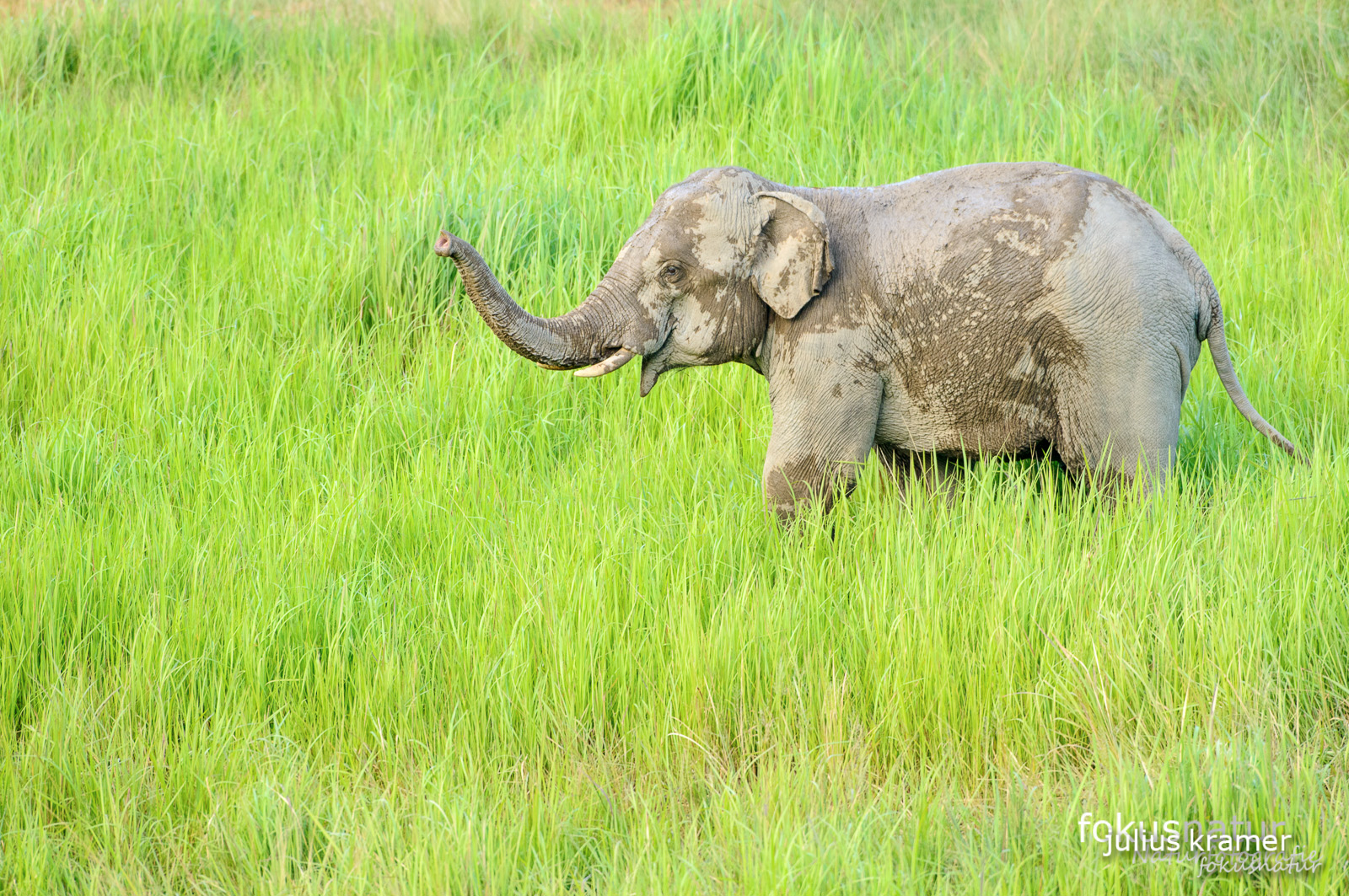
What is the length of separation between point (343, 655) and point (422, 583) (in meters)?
0.31

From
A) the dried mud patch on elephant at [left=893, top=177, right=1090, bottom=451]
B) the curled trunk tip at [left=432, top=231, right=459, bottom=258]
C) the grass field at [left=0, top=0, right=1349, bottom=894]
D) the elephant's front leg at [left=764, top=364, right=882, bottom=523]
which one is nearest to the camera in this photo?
the grass field at [left=0, top=0, right=1349, bottom=894]

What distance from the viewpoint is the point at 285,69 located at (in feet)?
22.6

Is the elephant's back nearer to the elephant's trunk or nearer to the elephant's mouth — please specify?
the elephant's mouth

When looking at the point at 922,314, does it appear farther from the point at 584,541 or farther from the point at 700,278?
the point at 584,541

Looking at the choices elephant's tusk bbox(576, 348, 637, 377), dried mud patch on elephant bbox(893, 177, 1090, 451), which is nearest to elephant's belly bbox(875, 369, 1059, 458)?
dried mud patch on elephant bbox(893, 177, 1090, 451)

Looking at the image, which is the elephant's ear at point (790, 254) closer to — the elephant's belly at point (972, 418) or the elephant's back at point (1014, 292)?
the elephant's back at point (1014, 292)

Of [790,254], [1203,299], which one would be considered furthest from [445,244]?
[1203,299]

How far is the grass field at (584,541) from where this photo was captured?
2.61m

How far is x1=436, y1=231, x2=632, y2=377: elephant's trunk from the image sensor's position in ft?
10.4

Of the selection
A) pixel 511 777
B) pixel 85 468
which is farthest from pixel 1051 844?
pixel 85 468

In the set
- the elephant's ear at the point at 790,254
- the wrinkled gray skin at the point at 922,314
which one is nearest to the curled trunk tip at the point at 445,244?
the wrinkled gray skin at the point at 922,314

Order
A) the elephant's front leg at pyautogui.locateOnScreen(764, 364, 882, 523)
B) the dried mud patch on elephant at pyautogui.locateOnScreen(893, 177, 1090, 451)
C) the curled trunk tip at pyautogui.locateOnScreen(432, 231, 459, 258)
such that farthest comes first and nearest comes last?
the elephant's front leg at pyautogui.locateOnScreen(764, 364, 882, 523) < the dried mud patch on elephant at pyautogui.locateOnScreen(893, 177, 1090, 451) < the curled trunk tip at pyautogui.locateOnScreen(432, 231, 459, 258)

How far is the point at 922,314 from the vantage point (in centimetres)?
339

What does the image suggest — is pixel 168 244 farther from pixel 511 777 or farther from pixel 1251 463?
pixel 1251 463
